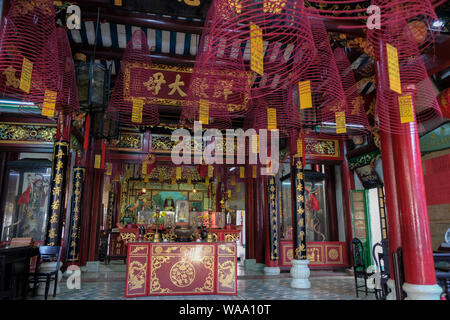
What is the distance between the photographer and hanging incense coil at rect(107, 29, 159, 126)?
15.6 feet

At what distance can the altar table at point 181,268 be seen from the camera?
4.67 metres

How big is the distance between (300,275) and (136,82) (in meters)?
4.20

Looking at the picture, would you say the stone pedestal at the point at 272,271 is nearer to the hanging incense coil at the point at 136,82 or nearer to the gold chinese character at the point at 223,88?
the gold chinese character at the point at 223,88

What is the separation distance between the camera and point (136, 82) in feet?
16.8

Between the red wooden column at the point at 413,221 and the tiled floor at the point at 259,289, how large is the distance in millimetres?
2107

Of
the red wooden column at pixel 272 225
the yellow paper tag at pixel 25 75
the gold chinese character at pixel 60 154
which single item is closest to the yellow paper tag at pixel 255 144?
the red wooden column at pixel 272 225

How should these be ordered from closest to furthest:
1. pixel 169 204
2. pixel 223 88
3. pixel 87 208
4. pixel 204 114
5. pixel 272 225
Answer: pixel 204 114
pixel 223 88
pixel 272 225
pixel 87 208
pixel 169 204

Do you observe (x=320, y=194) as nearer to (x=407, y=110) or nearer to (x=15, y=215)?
(x=407, y=110)

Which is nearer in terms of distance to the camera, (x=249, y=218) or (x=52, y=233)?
(x=52, y=233)

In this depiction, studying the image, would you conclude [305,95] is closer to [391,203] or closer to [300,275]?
[391,203]

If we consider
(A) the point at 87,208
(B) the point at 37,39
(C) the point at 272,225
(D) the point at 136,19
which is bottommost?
(C) the point at 272,225

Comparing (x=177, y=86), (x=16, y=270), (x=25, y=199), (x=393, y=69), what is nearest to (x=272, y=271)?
(x=177, y=86)

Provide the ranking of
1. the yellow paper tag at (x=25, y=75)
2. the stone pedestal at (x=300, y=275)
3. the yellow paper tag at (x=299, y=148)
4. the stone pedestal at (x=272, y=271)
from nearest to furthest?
1. the yellow paper tag at (x=25, y=75)
2. the stone pedestal at (x=300, y=275)
3. the yellow paper tag at (x=299, y=148)
4. the stone pedestal at (x=272, y=271)

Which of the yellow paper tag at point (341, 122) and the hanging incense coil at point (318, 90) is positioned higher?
the hanging incense coil at point (318, 90)
